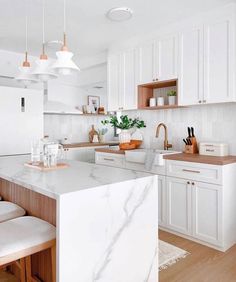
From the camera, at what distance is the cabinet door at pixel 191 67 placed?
283cm

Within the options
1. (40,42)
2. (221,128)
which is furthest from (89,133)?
(221,128)

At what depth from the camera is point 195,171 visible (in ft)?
8.46

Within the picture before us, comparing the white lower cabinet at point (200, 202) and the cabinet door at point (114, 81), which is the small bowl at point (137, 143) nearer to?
Result: the cabinet door at point (114, 81)

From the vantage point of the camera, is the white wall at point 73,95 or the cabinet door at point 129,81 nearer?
the cabinet door at point 129,81

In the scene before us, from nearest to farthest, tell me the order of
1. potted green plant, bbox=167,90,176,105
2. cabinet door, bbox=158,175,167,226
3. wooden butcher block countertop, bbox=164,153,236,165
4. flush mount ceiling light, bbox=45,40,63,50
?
1. wooden butcher block countertop, bbox=164,153,236,165
2. cabinet door, bbox=158,175,167,226
3. potted green plant, bbox=167,90,176,105
4. flush mount ceiling light, bbox=45,40,63,50

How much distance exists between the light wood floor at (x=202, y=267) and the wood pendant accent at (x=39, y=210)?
35.0 inches

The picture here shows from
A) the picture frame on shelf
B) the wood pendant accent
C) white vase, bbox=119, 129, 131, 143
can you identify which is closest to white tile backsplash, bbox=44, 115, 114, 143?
the picture frame on shelf

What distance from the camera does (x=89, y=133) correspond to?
17.9 ft

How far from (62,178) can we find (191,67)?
6.75ft

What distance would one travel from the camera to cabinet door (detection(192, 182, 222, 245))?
8.00 ft

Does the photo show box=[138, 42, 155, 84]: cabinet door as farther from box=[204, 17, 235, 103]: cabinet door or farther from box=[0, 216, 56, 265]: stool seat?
box=[0, 216, 56, 265]: stool seat

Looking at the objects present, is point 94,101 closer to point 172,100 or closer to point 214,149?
point 172,100

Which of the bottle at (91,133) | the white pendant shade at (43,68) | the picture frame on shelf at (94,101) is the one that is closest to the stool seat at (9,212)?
the white pendant shade at (43,68)

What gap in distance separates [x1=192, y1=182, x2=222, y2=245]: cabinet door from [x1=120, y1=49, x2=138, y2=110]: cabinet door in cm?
155
